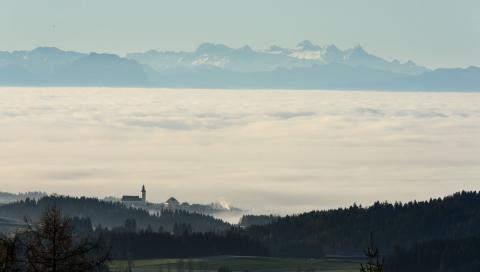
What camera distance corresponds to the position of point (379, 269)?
50.9 m

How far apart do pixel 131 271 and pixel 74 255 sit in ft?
484

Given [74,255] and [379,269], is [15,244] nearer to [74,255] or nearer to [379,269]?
[74,255]

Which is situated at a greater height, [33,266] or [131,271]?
[131,271]

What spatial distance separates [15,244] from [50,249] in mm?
2252

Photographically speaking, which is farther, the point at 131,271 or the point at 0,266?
the point at 131,271

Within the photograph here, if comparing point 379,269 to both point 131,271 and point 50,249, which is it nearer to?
point 50,249

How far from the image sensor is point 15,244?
51.0 meters

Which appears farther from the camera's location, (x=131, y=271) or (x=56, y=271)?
(x=131, y=271)

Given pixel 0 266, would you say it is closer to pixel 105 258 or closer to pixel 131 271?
pixel 105 258

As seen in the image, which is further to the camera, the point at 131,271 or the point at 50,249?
the point at 131,271

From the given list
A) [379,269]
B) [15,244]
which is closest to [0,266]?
[15,244]

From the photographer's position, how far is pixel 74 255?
1940 inches

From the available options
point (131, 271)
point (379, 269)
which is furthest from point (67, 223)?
point (131, 271)

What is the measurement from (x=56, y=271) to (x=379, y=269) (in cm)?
1032
